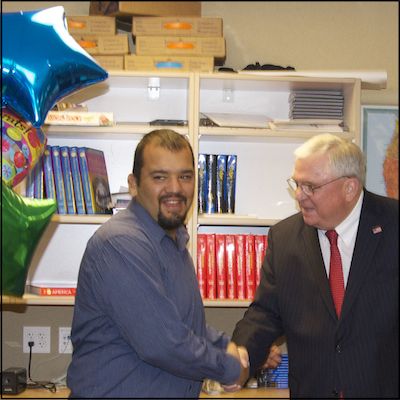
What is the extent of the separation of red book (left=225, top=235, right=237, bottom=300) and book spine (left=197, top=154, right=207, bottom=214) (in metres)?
0.18

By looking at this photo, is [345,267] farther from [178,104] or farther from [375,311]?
[178,104]

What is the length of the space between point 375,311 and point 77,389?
0.81 m

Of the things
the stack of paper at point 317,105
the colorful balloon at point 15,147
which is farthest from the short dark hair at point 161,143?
the stack of paper at point 317,105

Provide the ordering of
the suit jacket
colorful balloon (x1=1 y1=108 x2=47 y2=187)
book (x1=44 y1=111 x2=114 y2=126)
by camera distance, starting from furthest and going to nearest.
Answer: book (x1=44 y1=111 x2=114 y2=126), the suit jacket, colorful balloon (x1=1 y1=108 x2=47 y2=187)

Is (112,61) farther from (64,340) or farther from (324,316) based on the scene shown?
(324,316)

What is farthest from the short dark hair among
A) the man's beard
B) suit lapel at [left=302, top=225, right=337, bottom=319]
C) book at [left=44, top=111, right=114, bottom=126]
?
book at [left=44, top=111, right=114, bottom=126]

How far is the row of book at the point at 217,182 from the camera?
2.93 m

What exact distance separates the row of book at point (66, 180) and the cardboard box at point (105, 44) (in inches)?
17.1

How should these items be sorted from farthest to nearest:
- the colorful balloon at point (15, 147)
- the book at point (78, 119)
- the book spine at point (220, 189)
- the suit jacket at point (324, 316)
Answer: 1. the book spine at point (220, 189)
2. the book at point (78, 119)
3. the suit jacket at point (324, 316)
4. the colorful balloon at point (15, 147)

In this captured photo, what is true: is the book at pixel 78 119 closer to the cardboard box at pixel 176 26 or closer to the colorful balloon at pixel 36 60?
the cardboard box at pixel 176 26

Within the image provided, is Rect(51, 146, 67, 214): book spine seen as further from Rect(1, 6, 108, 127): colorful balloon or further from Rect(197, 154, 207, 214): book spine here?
Rect(1, 6, 108, 127): colorful balloon

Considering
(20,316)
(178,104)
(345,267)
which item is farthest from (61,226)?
(345,267)

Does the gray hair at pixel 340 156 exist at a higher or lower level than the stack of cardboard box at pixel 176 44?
lower

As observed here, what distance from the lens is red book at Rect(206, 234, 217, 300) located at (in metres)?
2.90
